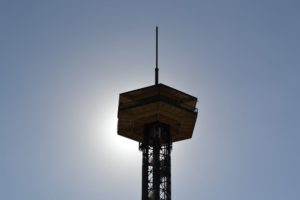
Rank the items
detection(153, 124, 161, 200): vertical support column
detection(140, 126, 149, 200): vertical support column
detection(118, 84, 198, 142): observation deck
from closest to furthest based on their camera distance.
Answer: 1. detection(153, 124, 161, 200): vertical support column
2. detection(140, 126, 149, 200): vertical support column
3. detection(118, 84, 198, 142): observation deck

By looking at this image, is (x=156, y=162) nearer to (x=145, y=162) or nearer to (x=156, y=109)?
(x=145, y=162)

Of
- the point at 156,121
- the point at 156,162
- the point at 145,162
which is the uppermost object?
the point at 156,121

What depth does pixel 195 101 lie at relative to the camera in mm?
110812

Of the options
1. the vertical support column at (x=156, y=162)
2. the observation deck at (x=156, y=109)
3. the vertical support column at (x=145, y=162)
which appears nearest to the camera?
the vertical support column at (x=156, y=162)

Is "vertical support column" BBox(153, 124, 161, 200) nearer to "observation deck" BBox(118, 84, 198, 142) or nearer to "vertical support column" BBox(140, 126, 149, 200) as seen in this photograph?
"vertical support column" BBox(140, 126, 149, 200)

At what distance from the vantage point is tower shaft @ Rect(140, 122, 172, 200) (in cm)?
10438

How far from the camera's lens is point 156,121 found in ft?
359

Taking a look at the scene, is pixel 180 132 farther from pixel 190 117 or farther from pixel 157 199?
pixel 157 199

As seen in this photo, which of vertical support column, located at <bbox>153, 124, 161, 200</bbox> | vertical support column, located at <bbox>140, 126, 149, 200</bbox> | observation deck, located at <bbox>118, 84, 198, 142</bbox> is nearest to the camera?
vertical support column, located at <bbox>153, 124, 161, 200</bbox>

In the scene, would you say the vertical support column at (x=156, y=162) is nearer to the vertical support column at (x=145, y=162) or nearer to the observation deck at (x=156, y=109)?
the vertical support column at (x=145, y=162)

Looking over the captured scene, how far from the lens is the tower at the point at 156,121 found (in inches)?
4176

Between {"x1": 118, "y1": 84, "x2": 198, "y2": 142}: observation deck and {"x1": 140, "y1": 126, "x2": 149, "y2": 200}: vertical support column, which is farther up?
{"x1": 118, "y1": 84, "x2": 198, "y2": 142}: observation deck

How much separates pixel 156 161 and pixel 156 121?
6.09m

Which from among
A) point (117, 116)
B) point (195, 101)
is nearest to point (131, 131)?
point (117, 116)
